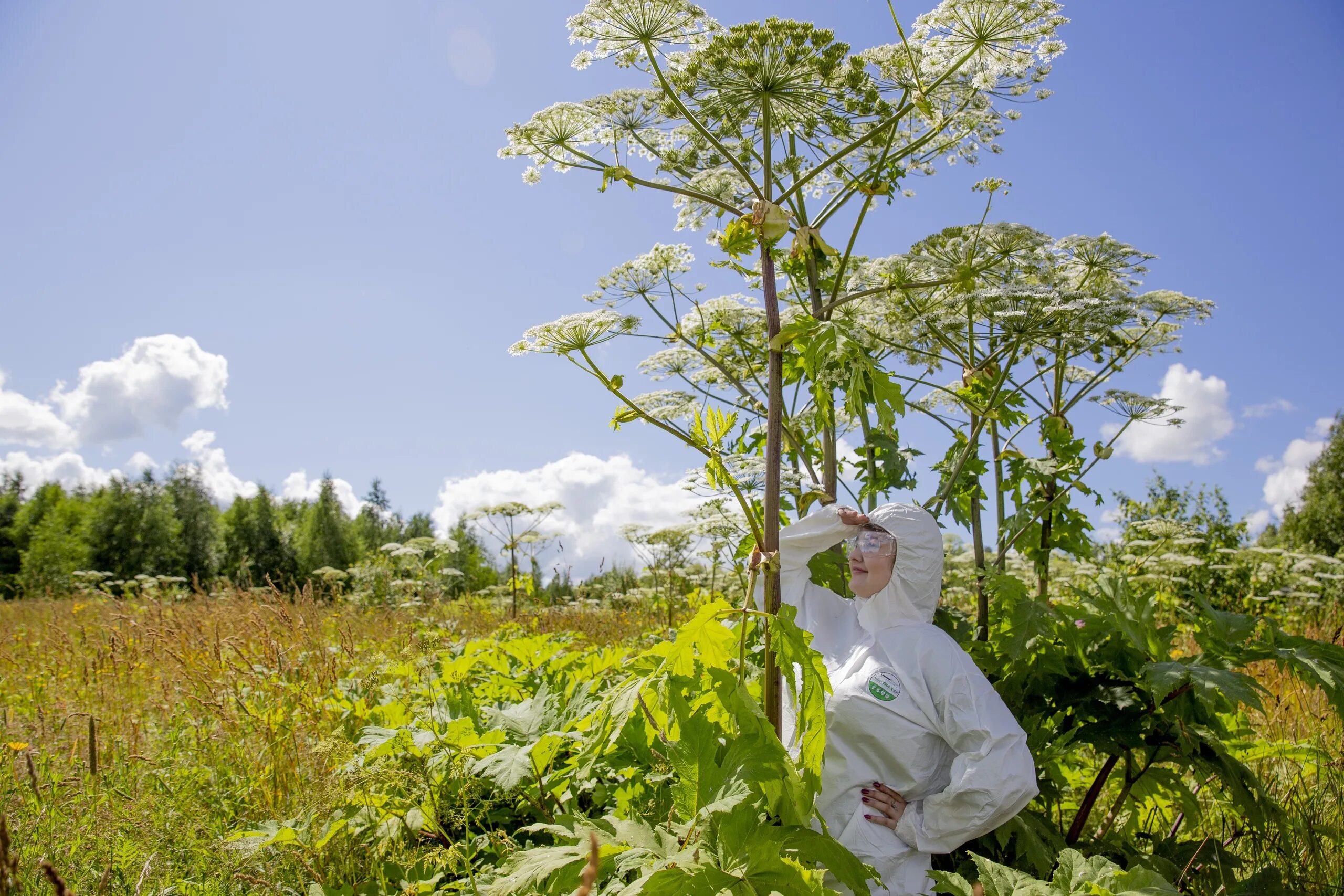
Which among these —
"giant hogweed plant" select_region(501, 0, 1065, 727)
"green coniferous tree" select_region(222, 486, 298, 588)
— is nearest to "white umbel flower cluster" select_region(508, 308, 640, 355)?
"giant hogweed plant" select_region(501, 0, 1065, 727)

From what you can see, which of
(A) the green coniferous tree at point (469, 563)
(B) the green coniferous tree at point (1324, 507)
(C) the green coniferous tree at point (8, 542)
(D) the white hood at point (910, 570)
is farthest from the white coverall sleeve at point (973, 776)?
(C) the green coniferous tree at point (8, 542)

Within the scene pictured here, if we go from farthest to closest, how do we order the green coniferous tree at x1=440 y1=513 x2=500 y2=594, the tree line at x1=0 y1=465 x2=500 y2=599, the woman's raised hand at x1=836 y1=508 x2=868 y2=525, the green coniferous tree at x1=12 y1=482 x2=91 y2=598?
the tree line at x1=0 y1=465 x2=500 y2=599 → the green coniferous tree at x1=12 y1=482 x2=91 y2=598 → the green coniferous tree at x1=440 y1=513 x2=500 y2=594 → the woman's raised hand at x1=836 y1=508 x2=868 y2=525

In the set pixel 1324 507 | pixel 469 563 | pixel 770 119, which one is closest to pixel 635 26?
pixel 770 119

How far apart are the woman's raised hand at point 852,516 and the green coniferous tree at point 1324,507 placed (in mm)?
32856

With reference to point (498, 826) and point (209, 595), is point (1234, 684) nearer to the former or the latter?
point (498, 826)

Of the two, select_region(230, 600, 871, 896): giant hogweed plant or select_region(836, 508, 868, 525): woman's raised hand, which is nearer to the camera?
select_region(230, 600, 871, 896): giant hogweed plant

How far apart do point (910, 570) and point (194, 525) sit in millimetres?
49335

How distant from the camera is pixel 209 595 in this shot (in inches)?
468

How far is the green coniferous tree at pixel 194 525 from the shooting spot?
41.4 m

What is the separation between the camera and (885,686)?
8.26 ft

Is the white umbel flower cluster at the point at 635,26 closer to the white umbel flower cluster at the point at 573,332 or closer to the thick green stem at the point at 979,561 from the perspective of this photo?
the white umbel flower cluster at the point at 573,332

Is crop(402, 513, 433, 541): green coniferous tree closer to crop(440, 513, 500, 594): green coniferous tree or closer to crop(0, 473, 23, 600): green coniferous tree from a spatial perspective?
→ crop(440, 513, 500, 594): green coniferous tree

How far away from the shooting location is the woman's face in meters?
2.69

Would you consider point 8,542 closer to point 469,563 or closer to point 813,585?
point 469,563
